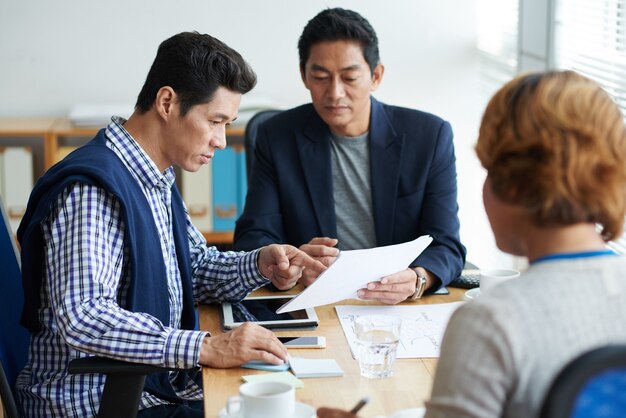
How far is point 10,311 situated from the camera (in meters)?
1.99

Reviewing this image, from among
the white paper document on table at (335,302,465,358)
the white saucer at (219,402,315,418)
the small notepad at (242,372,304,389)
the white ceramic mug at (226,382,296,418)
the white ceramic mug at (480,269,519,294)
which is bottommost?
the white paper document on table at (335,302,465,358)

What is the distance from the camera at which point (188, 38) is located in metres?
2.06

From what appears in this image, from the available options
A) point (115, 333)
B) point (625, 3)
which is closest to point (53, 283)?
point (115, 333)

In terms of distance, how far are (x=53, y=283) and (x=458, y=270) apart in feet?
3.54

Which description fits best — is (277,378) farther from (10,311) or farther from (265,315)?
→ (10,311)

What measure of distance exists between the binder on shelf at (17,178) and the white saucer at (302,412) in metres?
3.00

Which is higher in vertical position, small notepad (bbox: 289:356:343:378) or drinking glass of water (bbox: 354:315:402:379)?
drinking glass of water (bbox: 354:315:402:379)

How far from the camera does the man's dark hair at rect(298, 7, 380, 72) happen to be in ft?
8.64

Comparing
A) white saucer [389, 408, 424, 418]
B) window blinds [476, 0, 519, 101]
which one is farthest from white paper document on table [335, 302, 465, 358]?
window blinds [476, 0, 519, 101]

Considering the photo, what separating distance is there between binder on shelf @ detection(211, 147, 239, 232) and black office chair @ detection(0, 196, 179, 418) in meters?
2.24

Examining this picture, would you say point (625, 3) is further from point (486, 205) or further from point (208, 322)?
point (486, 205)

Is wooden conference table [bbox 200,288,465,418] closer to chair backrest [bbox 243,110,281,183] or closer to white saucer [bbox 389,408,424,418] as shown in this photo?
white saucer [bbox 389,408,424,418]

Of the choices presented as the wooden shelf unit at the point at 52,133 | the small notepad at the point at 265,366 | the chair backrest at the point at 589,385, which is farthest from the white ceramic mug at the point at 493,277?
the wooden shelf unit at the point at 52,133

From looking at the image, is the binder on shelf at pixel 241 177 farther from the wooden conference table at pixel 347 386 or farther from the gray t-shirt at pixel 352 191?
the wooden conference table at pixel 347 386
